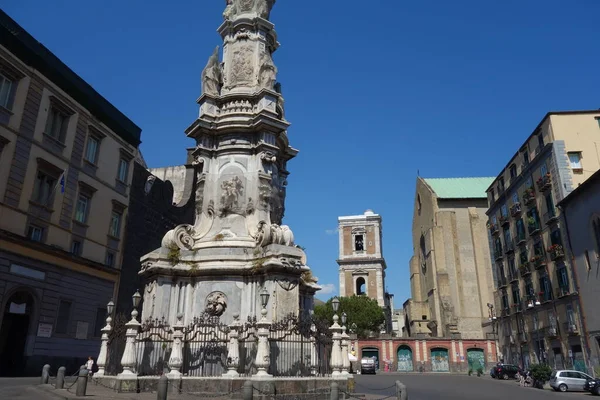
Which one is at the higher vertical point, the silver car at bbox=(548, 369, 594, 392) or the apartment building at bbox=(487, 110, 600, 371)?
the apartment building at bbox=(487, 110, 600, 371)

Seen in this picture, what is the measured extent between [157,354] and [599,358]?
3103cm

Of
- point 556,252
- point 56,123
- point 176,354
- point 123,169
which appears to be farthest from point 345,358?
point 556,252

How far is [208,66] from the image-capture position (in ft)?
64.4

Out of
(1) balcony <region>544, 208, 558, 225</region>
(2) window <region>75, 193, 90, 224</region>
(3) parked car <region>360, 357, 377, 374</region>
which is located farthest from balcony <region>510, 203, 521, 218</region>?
(2) window <region>75, 193, 90, 224</region>

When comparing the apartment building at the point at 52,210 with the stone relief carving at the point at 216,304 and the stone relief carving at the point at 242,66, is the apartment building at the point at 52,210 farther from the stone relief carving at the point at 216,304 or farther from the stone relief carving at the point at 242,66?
the stone relief carving at the point at 216,304

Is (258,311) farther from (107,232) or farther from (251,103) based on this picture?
(107,232)

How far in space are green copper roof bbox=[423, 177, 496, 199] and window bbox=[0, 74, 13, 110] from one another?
63292mm

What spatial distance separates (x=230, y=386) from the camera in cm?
1255

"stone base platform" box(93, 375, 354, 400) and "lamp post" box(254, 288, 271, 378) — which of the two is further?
"lamp post" box(254, 288, 271, 378)

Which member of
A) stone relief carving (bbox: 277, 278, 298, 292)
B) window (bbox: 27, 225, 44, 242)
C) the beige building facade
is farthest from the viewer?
the beige building facade

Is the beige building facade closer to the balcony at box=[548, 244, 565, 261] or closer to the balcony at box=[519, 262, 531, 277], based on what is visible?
the balcony at box=[519, 262, 531, 277]

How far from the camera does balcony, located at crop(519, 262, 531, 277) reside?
43.9 meters

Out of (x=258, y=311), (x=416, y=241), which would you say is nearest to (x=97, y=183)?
(x=258, y=311)

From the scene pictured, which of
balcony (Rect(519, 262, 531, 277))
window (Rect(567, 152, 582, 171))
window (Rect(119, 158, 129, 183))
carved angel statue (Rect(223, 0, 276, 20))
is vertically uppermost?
window (Rect(567, 152, 582, 171))
